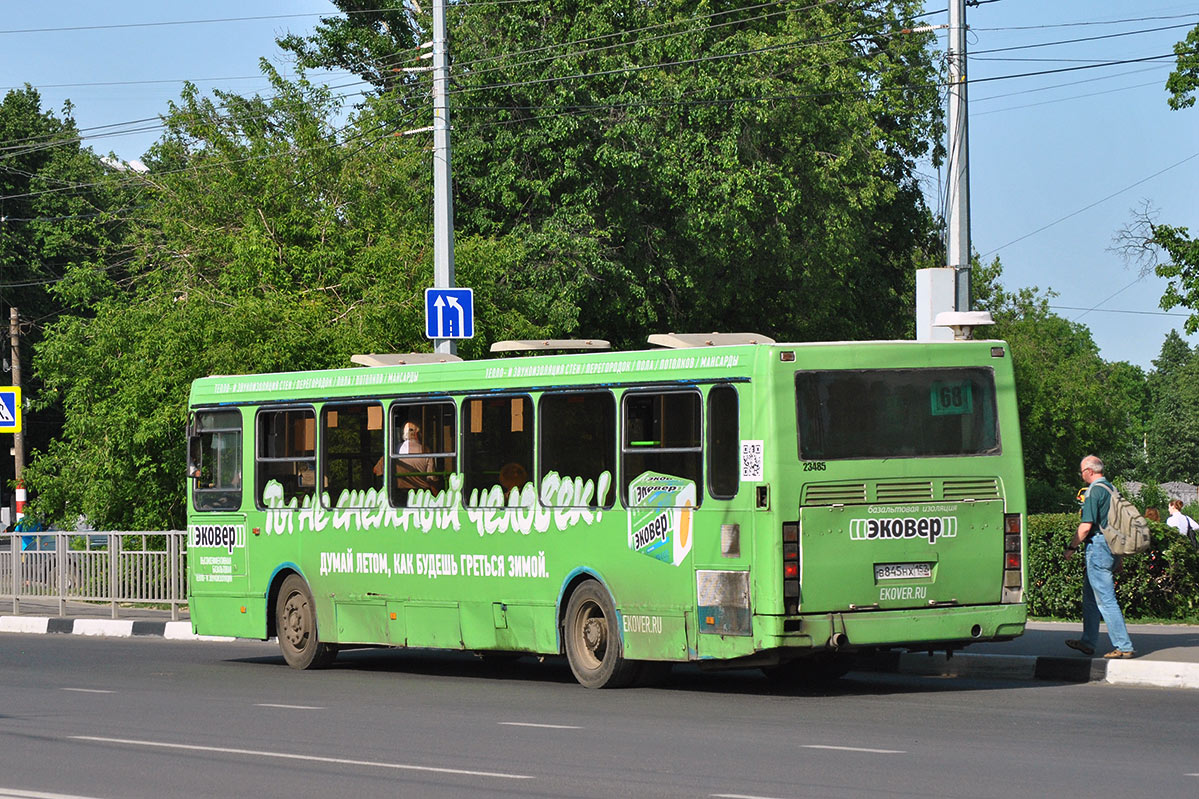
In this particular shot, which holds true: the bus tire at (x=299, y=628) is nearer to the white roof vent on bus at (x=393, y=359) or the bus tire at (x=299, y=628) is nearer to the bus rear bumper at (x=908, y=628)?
the white roof vent on bus at (x=393, y=359)

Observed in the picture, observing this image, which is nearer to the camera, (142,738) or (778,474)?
(142,738)

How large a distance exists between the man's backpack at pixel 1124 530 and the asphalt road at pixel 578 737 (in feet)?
4.81

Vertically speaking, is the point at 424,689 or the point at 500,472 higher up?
the point at 500,472

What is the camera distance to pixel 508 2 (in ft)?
122

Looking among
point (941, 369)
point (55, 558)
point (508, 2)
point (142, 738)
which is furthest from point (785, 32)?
point (142, 738)

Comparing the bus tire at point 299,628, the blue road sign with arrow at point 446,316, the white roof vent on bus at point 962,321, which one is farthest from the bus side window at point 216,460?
the white roof vent on bus at point 962,321

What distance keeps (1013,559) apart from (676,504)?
8.91ft

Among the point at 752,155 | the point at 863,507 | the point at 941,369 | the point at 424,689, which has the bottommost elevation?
the point at 424,689

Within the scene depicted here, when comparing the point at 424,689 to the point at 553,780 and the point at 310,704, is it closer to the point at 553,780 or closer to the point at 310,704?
the point at 310,704

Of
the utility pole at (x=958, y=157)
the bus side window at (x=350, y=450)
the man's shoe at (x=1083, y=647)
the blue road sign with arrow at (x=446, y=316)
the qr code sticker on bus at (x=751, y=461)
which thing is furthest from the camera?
the blue road sign with arrow at (x=446, y=316)

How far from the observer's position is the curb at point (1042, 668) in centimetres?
1439

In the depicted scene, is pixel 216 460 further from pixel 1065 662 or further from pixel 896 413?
pixel 1065 662

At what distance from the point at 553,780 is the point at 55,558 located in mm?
18400

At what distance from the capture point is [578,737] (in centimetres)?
1177
